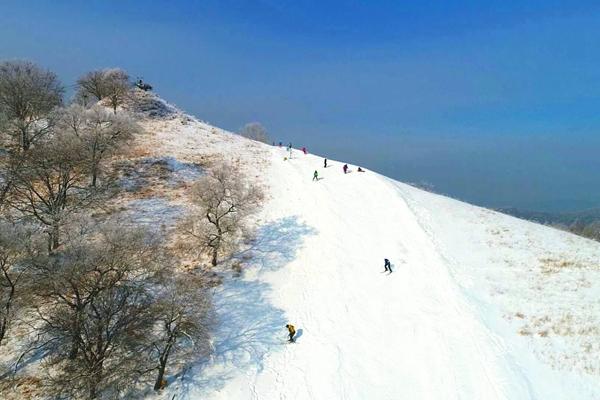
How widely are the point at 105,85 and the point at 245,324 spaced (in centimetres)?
6104

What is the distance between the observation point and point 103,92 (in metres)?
69.2

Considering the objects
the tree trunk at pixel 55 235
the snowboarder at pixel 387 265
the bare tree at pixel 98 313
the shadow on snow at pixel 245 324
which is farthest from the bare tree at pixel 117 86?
the snowboarder at pixel 387 265

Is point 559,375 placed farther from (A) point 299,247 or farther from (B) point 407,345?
(A) point 299,247

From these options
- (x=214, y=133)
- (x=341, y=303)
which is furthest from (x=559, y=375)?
(x=214, y=133)

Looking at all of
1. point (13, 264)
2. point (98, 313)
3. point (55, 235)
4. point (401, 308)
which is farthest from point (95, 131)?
point (401, 308)

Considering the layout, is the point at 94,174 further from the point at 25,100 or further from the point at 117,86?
the point at 117,86

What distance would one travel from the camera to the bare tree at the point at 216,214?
104 ft

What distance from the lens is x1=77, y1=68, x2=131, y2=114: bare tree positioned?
66.9 meters

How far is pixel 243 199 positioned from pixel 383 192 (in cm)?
1871

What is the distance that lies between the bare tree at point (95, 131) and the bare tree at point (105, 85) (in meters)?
30.1

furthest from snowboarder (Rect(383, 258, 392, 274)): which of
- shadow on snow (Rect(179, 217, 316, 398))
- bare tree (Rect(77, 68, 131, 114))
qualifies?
bare tree (Rect(77, 68, 131, 114))

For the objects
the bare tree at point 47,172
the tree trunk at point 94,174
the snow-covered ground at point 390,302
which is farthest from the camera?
the tree trunk at point 94,174

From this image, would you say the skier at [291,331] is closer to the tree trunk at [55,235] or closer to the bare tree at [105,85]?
the tree trunk at [55,235]

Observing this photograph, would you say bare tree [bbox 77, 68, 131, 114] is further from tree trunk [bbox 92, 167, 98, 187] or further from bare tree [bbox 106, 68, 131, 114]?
tree trunk [bbox 92, 167, 98, 187]
